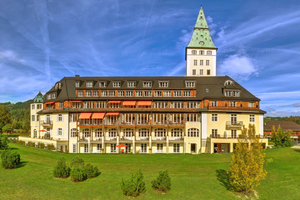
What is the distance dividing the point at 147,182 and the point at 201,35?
5204 centimetres

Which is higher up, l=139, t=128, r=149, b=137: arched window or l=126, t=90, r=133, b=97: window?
l=126, t=90, r=133, b=97: window

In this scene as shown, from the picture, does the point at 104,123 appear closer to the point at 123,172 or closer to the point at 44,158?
the point at 44,158

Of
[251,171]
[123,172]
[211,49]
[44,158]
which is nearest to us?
[251,171]

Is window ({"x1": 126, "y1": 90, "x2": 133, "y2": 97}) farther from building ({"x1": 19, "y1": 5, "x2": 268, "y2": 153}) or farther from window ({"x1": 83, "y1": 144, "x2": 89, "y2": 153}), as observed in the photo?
window ({"x1": 83, "y1": 144, "x2": 89, "y2": 153})

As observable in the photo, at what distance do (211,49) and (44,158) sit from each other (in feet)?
173

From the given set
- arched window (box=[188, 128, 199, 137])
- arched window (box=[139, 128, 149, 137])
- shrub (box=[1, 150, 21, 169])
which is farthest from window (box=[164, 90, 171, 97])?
shrub (box=[1, 150, 21, 169])

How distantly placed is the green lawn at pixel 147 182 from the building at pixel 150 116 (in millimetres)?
13882

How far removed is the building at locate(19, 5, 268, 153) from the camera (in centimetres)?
4406

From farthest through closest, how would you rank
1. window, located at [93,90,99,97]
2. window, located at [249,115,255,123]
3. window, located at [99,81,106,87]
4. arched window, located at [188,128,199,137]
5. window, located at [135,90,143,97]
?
window, located at [99,81,106,87] → window, located at [93,90,99,97] → window, located at [135,90,143,97] → arched window, located at [188,128,199,137] → window, located at [249,115,255,123]

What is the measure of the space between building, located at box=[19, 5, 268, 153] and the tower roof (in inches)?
656

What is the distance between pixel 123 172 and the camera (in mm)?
26859

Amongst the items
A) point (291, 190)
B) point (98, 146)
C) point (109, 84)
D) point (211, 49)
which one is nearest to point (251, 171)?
point (291, 190)

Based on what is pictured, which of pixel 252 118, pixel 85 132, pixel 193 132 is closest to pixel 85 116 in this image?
pixel 85 132

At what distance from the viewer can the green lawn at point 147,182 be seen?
1998 centimetres
